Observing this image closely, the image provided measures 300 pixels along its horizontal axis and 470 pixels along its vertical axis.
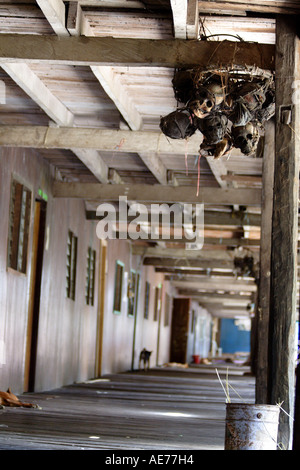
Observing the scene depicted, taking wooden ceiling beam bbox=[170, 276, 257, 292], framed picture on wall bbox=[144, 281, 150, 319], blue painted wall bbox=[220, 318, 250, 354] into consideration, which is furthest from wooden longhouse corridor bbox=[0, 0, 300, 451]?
blue painted wall bbox=[220, 318, 250, 354]

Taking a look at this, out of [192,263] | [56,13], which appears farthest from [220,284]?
[56,13]

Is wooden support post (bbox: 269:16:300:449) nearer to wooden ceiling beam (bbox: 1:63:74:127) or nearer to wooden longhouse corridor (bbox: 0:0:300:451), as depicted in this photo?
wooden longhouse corridor (bbox: 0:0:300:451)

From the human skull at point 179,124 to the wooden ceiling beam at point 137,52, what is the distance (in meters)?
0.42

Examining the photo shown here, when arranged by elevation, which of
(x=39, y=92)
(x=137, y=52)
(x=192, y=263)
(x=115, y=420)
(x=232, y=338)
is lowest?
(x=232, y=338)

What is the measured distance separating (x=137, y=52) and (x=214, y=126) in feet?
2.55

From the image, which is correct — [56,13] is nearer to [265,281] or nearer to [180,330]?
[265,281]

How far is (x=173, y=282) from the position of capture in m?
25.3

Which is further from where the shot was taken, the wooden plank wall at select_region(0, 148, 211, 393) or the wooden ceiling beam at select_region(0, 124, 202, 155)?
the wooden plank wall at select_region(0, 148, 211, 393)

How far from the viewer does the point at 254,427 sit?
14.6 feet

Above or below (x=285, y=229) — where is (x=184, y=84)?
above

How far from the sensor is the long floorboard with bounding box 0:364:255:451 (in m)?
5.47

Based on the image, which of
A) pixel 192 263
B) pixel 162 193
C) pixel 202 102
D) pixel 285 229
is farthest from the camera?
pixel 192 263
